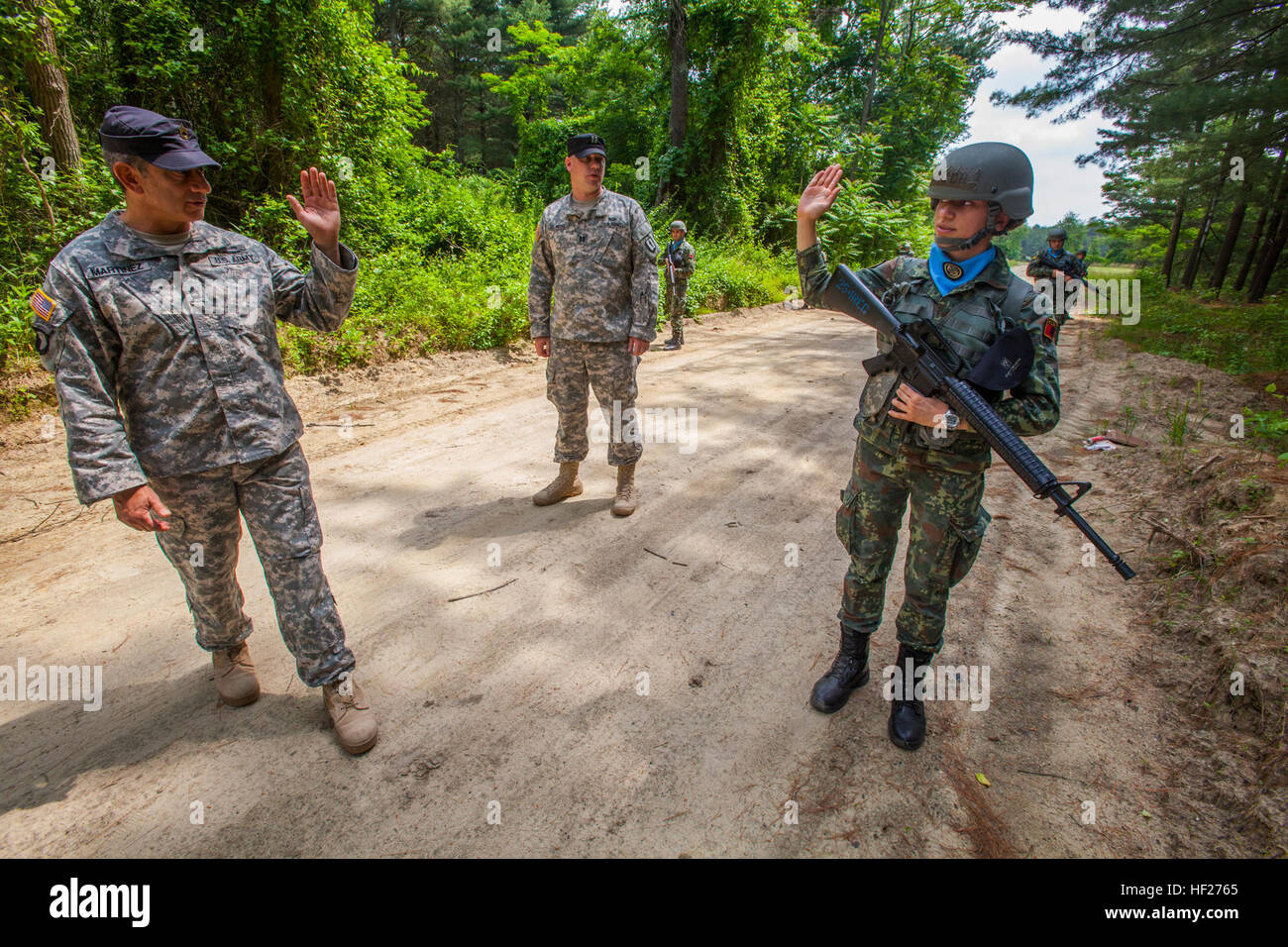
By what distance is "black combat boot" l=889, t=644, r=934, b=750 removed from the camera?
2.48 metres

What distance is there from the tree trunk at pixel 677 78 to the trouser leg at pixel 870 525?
15.7 metres

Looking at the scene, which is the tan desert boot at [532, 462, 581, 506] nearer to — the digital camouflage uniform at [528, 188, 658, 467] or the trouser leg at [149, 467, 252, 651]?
the digital camouflage uniform at [528, 188, 658, 467]

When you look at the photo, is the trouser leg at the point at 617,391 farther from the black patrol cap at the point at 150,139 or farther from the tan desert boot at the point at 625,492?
the black patrol cap at the point at 150,139

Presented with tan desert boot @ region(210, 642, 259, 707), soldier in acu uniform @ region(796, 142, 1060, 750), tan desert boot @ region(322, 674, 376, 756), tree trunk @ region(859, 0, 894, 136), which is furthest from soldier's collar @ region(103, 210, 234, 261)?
tree trunk @ region(859, 0, 894, 136)

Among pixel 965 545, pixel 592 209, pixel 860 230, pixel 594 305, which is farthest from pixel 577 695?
pixel 860 230

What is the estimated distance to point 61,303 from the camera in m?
1.94

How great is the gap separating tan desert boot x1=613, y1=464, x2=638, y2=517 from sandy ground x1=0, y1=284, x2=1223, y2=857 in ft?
0.31

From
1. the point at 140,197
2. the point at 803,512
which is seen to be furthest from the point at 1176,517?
the point at 140,197

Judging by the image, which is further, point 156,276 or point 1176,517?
point 1176,517

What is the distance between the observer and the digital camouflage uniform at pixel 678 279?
33.4 ft

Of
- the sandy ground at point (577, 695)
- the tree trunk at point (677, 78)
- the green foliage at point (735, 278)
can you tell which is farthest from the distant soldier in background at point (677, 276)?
the tree trunk at point (677, 78)

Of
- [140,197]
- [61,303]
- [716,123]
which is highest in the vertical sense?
[716,123]
